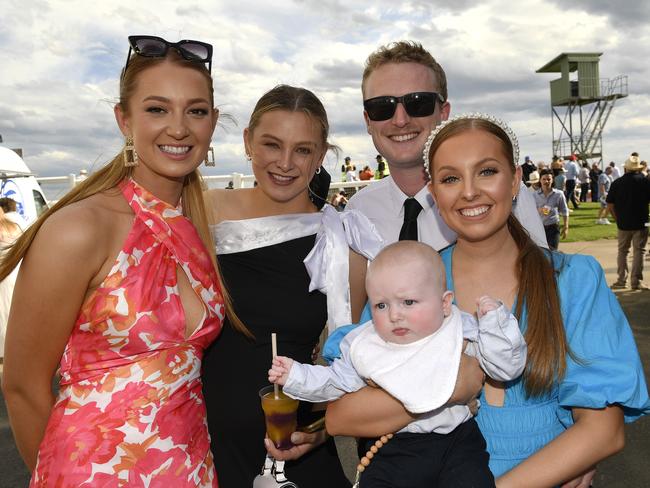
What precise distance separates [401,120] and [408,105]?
0.10 meters

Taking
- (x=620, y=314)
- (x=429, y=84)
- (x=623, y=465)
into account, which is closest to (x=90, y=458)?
(x=620, y=314)

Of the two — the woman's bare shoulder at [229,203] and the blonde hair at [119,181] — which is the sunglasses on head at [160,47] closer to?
the blonde hair at [119,181]

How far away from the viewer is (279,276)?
274cm

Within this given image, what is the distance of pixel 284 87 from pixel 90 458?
195 cm

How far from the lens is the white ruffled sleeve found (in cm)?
268

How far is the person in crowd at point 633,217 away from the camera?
34.1 ft

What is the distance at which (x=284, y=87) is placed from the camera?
114 inches

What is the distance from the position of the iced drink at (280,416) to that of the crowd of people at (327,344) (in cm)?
9

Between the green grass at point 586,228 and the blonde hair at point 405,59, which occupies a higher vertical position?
the blonde hair at point 405,59

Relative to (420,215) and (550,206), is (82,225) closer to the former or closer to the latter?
(420,215)

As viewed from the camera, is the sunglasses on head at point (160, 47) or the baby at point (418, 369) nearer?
the baby at point (418, 369)

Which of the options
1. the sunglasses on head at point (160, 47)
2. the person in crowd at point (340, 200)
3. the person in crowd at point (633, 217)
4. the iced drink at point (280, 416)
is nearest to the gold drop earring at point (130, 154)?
the sunglasses on head at point (160, 47)

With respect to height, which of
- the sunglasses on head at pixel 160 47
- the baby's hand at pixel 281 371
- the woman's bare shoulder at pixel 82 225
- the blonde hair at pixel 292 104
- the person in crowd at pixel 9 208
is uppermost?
the sunglasses on head at pixel 160 47

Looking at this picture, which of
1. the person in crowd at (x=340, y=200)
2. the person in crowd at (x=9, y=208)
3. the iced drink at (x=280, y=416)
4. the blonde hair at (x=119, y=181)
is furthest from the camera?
the person in crowd at (x=340, y=200)
